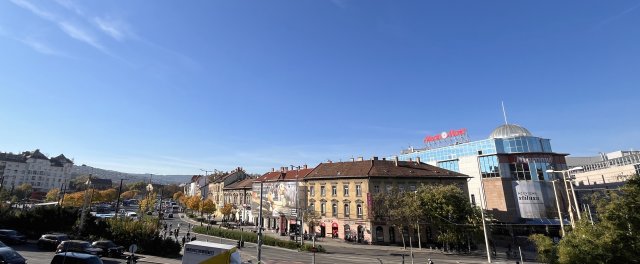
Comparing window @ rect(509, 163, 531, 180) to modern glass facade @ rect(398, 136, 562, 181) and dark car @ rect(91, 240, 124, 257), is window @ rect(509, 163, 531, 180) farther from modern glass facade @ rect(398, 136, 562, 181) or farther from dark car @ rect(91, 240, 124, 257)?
dark car @ rect(91, 240, 124, 257)

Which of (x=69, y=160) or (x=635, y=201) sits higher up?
(x=69, y=160)

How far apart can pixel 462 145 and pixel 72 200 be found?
103 m

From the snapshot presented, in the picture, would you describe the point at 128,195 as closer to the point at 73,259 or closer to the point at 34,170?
the point at 34,170

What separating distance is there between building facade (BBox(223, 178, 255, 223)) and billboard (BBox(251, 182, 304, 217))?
5.71m

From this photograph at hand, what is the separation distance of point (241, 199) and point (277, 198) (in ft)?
69.0

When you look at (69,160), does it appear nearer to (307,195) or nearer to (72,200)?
(72,200)

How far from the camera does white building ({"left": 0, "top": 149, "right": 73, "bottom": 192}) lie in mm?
136875

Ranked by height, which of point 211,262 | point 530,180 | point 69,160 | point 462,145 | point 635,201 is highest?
point 69,160

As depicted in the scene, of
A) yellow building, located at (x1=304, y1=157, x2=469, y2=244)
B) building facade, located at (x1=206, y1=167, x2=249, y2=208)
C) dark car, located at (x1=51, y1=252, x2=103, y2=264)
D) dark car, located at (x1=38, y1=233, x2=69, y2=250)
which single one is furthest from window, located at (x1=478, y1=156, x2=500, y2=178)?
dark car, located at (x1=38, y1=233, x2=69, y2=250)

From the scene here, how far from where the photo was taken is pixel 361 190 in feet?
180

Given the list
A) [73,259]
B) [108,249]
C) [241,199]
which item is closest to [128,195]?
[241,199]

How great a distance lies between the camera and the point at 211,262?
61.9 ft

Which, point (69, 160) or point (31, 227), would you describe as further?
point (69, 160)

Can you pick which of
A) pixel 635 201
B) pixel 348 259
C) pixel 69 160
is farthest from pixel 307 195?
pixel 69 160
